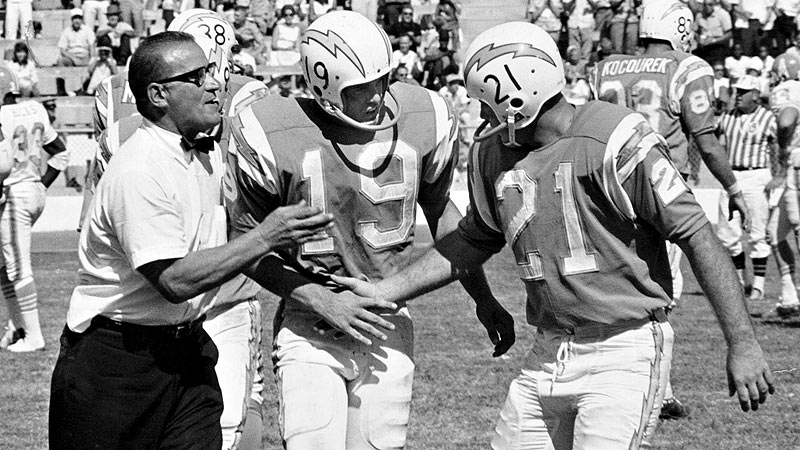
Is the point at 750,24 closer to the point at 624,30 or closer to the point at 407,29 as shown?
the point at 624,30

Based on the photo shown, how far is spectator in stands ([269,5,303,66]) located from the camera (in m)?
24.5

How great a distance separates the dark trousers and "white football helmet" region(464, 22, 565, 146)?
139 centimetres

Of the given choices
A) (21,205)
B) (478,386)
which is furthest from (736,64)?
(21,205)

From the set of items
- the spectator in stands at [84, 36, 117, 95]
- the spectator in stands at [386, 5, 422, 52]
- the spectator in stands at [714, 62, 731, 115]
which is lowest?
the spectator in stands at [84, 36, 117, 95]

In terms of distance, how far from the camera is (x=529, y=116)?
432 cm

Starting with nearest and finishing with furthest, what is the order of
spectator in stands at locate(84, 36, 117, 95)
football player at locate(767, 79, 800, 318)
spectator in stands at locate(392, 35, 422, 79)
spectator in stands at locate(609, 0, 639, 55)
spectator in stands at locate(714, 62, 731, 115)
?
football player at locate(767, 79, 800, 318), spectator in stands at locate(714, 62, 731, 115), spectator in stands at locate(609, 0, 639, 55), spectator in stands at locate(84, 36, 117, 95), spectator in stands at locate(392, 35, 422, 79)

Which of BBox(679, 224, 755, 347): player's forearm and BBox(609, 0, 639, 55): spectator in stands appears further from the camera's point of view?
BBox(609, 0, 639, 55): spectator in stands

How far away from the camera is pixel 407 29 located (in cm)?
2491

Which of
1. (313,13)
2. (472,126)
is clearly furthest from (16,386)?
(313,13)

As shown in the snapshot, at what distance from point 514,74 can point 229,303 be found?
76.1 inches

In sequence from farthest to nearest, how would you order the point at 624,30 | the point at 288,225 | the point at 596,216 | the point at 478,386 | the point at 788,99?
the point at 624,30, the point at 788,99, the point at 478,386, the point at 596,216, the point at 288,225

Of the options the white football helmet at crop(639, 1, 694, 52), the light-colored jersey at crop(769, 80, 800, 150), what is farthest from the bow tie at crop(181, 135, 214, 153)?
the light-colored jersey at crop(769, 80, 800, 150)

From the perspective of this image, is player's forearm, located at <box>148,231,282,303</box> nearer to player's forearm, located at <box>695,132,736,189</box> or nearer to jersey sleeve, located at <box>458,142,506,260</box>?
jersey sleeve, located at <box>458,142,506,260</box>

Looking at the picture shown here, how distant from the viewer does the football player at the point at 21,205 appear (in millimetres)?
10164
